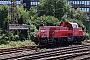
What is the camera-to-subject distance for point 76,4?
85688 mm

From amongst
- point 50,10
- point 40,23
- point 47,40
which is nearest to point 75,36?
point 47,40

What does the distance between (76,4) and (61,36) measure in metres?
63.7

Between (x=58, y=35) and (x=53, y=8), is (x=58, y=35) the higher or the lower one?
the lower one

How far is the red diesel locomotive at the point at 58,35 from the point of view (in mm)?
Answer: 21953

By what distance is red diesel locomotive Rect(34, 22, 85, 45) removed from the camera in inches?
864

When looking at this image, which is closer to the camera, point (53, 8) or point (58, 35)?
point (58, 35)

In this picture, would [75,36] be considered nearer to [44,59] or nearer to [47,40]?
[47,40]

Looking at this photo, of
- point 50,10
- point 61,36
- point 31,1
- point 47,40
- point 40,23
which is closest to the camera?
point 47,40

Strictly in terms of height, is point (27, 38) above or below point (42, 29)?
below

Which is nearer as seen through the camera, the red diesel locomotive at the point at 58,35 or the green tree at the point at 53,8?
the red diesel locomotive at the point at 58,35

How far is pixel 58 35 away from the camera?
75.9 ft

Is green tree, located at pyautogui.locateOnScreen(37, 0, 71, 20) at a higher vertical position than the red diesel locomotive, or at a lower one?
higher

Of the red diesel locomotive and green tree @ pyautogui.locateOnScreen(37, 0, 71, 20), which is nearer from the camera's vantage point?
the red diesel locomotive

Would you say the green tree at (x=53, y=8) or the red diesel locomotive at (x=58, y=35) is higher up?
the green tree at (x=53, y=8)
